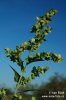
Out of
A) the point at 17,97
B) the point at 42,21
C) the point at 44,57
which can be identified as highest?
the point at 42,21

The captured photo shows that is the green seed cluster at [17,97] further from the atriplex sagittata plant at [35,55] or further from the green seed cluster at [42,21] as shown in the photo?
the green seed cluster at [42,21]

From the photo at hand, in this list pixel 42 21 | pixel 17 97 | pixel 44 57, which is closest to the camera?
pixel 17 97

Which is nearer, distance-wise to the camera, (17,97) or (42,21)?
(17,97)

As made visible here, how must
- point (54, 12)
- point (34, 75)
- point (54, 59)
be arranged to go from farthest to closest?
point (54, 12), point (34, 75), point (54, 59)

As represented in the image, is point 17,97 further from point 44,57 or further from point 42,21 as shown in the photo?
point 42,21

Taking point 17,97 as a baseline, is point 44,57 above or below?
above

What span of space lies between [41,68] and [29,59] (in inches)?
16.7

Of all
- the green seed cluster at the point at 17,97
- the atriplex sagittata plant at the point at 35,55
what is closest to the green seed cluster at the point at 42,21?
the atriplex sagittata plant at the point at 35,55

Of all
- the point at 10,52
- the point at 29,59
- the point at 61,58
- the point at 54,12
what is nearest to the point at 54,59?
the point at 61,58

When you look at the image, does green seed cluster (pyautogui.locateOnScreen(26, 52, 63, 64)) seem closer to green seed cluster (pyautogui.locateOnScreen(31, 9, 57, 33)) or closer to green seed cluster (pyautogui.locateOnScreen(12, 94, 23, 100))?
green seed cluster (pyautogui.locateOnScreen(31, 9, 57, 33))

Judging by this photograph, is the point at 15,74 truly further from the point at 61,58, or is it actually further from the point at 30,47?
the point at 61,58

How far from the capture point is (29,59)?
5691 millimetres

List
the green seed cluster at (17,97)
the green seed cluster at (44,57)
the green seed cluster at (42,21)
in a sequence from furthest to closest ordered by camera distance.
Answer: the green seed cluster at (42,21), the green seed cluster at (44,57), the green seed cluster at (17,97)

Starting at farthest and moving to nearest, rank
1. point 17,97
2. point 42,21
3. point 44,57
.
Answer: point 42,21 < point 44,57 < point 17,97
